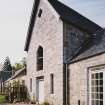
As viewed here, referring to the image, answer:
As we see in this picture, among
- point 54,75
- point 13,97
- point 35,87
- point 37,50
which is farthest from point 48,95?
point 13,97

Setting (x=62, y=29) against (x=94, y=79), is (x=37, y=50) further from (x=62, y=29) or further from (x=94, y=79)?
(x=94, y=79)

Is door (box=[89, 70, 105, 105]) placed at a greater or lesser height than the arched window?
lesser

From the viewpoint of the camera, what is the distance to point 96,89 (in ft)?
51.2

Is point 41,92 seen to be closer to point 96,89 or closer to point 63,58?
point 63,58

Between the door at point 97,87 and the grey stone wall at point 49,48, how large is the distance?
307cm

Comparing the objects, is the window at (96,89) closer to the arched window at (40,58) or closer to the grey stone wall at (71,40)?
the grey stone wall at (71,40)

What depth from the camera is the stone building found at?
1598 centimetres

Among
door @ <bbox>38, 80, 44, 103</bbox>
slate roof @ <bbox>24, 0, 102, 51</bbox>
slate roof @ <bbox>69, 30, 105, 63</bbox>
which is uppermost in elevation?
slate roof @ <bbox>24, 0, 102, 51</bbox>

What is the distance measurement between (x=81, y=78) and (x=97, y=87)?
1479mm

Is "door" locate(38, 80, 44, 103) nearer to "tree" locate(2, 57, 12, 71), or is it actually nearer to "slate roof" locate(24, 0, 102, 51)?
"slate roof" locate(24, 0, 102, 51)

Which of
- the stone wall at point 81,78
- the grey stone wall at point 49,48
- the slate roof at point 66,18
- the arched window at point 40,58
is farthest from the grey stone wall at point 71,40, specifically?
the arched window at point 40,58

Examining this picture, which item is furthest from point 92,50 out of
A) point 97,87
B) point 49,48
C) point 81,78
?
point 49,48

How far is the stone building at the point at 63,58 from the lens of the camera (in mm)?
15977

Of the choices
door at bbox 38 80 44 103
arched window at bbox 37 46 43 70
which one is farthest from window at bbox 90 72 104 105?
arched window at bbox 37 46 43 70
